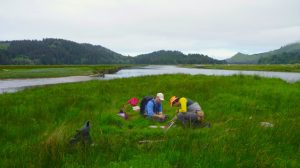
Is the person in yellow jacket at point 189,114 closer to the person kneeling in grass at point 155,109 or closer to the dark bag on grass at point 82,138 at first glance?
the person kneeling in grass at point 155,109

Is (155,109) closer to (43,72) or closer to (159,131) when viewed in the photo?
(159,131)

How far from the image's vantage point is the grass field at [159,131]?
7.04m

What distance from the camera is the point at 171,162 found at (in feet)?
22.9

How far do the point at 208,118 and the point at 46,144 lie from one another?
832 centimetres

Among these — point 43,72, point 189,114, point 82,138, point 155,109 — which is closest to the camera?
point 82,138

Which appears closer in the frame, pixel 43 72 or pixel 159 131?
pixel 159 131

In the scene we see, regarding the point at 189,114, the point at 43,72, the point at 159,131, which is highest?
the point at 189,114

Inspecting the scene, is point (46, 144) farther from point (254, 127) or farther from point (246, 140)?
point (254, 127)

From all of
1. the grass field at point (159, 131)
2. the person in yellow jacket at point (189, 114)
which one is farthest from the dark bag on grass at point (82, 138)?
the person in yellow jacket at point (189, 114)

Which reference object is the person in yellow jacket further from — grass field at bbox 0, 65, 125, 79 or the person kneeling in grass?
grass field at bbox 0, 65, 125, 79

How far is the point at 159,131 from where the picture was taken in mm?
11328

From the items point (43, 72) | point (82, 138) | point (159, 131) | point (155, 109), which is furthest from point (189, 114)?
point (43, 72)

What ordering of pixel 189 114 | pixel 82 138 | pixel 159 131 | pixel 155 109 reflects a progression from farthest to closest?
1. pixel 155 109
2. pixel 189 114
3. pixel 159 131
4. pixel 82 138

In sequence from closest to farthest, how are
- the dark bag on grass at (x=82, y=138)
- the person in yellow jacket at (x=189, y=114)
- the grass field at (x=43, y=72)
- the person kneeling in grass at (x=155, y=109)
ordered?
1. the dark bag on grass at (x=82, y=138)
2. the person in yellow jacket at (x=189, y=114)
3. the person kneeling in grass at (x=155, y=109)
4. the grass field at (x=43, y=72)
